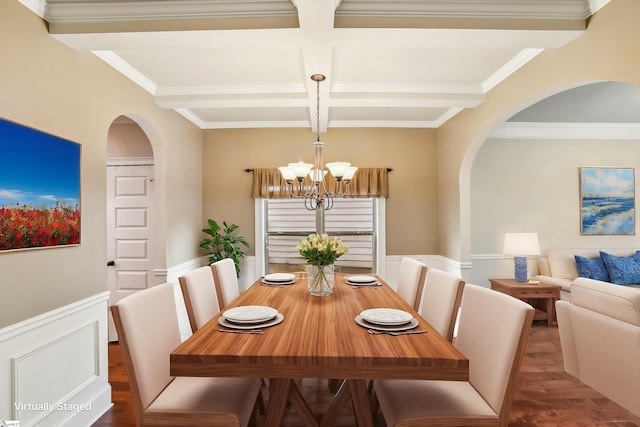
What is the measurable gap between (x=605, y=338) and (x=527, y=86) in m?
1.91

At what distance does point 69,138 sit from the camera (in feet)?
7.07

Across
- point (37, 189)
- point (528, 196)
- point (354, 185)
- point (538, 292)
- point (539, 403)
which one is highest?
point (354, 185)

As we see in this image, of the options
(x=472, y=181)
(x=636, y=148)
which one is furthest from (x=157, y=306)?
(x=636, y=148)

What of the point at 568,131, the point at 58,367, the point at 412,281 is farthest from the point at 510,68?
the point at 58,367

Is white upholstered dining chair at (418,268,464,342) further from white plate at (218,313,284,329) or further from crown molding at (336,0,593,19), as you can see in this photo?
crown molding at (336,0,593,19)

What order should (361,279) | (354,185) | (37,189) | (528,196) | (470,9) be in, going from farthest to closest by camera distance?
(528,196) → (354,185) → (361,279) → (470,9) → (37,189)

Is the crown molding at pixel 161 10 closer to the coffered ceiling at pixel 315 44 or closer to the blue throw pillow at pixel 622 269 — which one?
the coffered ceiling at pixel 315 44

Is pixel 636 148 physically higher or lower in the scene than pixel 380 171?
higher

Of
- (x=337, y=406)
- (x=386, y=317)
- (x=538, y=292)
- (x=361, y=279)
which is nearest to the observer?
(x=386, y=317)

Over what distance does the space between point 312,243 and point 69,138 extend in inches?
67.4

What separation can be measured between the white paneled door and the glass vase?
2428mm

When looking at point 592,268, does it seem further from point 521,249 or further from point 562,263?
point 521,249

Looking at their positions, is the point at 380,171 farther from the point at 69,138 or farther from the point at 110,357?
the point at 110,357

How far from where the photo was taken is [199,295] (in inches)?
85.4
